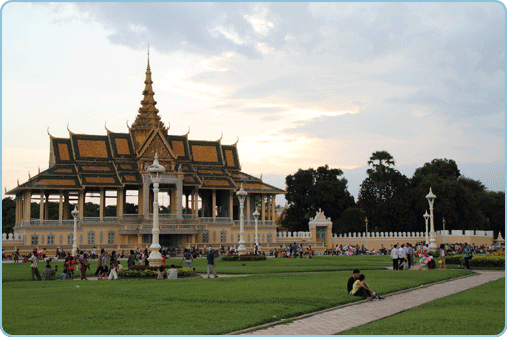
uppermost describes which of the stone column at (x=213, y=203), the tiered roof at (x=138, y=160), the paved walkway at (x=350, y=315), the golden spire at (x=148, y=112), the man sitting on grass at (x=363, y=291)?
the golden spire at (x=148, y=112)

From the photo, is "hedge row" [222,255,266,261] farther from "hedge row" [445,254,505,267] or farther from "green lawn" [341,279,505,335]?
"green lawn" [341,279,505,335]

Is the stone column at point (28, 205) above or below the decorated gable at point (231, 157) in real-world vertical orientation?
below

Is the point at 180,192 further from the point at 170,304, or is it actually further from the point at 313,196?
the point at 170,304

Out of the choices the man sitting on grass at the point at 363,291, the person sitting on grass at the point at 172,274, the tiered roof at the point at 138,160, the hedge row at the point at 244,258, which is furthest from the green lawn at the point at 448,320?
the tiered roof at the point at 138,160

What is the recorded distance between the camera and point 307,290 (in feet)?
69.0

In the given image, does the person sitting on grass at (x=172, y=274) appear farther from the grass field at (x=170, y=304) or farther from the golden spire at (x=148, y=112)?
the golden spire at (x=148, y=112)

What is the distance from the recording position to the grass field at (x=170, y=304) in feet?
46.7

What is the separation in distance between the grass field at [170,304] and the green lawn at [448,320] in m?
2.43

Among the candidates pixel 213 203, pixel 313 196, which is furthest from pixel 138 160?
pixel 313 196

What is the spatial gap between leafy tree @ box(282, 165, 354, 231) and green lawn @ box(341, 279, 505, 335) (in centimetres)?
6602

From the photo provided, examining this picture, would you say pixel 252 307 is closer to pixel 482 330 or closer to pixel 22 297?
pixel 482 330

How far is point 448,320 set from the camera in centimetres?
1495

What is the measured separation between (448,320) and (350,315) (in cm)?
250

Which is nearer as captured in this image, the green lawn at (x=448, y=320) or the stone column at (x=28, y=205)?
the green lawn at (x=448, y=320)
